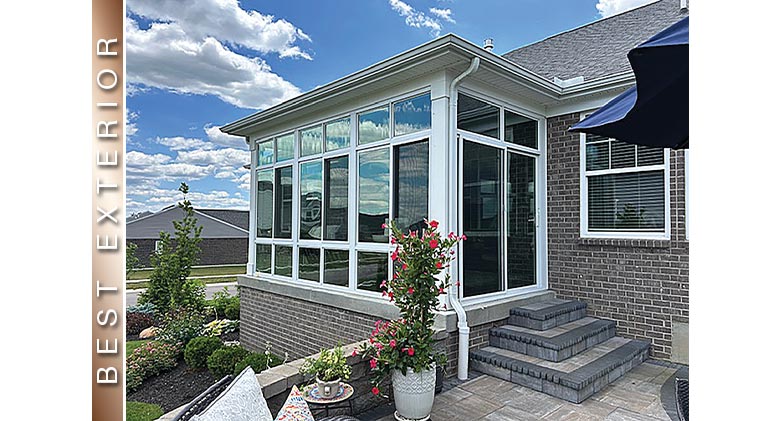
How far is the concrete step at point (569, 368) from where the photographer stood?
3.85m

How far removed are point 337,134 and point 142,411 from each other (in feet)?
13.3

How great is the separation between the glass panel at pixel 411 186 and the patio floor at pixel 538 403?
1.67 meters

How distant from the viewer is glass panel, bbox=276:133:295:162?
682cm

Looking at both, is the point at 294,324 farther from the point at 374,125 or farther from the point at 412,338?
the point at 412,338

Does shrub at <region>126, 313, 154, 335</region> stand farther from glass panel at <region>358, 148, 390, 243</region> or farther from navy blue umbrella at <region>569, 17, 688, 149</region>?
navy blue umbrella at <region>569, 17, 688, 149</region>

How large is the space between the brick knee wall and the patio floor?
5.15 ft

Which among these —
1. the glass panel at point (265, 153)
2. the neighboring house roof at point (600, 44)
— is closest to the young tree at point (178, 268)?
the glass panel at point (265, 153)

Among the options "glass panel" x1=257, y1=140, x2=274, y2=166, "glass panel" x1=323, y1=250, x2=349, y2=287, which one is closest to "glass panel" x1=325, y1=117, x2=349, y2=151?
"glass panel" x1=323, y1=250, x2=349, y2=287
